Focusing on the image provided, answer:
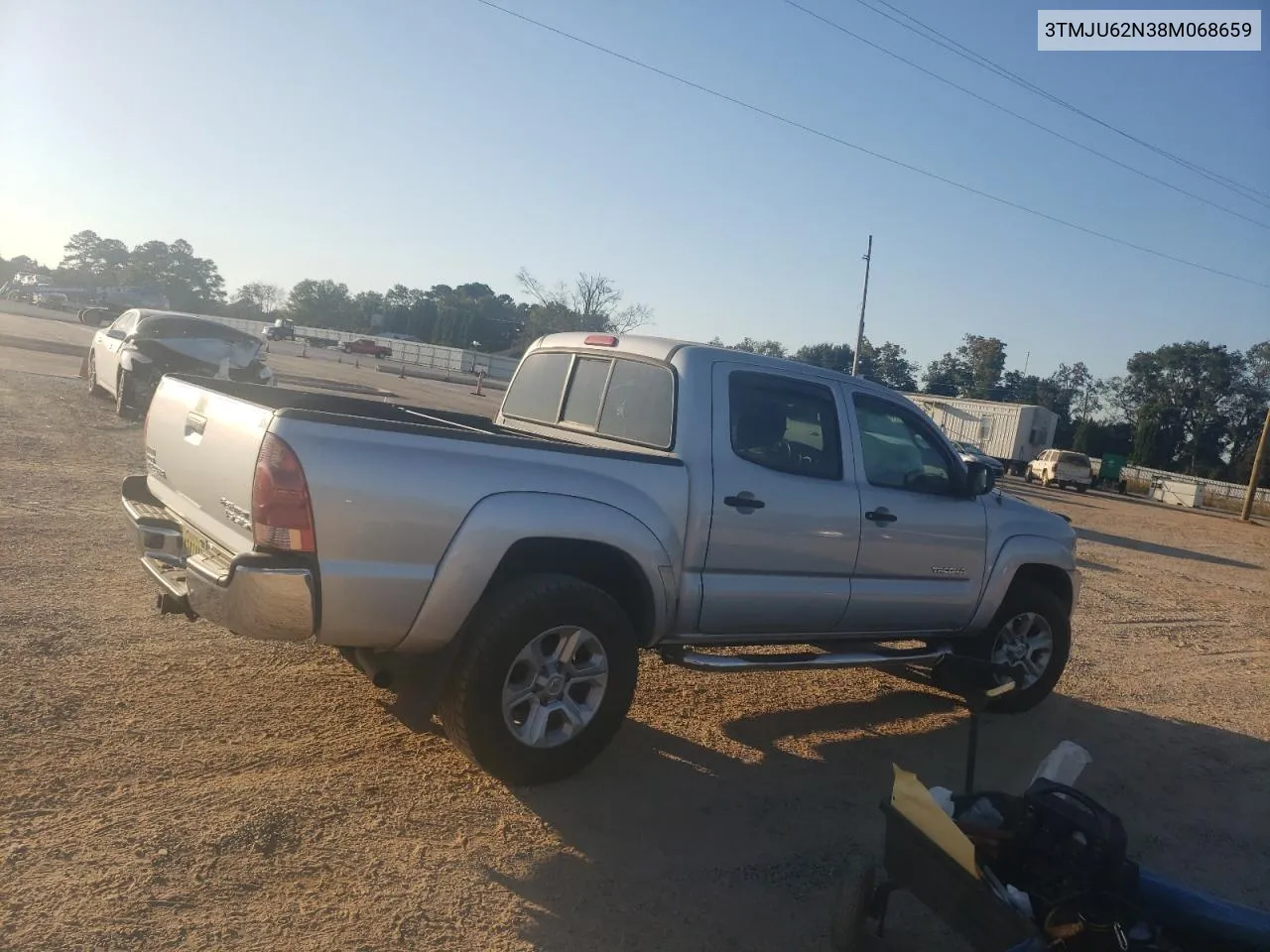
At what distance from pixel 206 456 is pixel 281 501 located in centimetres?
74

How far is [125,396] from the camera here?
14227 millimetres

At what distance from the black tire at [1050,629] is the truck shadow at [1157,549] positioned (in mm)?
11791

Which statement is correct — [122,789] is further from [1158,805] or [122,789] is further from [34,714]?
[1158,805]

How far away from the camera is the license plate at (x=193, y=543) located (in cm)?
398

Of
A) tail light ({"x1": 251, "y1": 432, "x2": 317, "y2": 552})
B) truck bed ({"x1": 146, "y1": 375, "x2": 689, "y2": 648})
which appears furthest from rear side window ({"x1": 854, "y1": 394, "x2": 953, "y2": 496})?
tail light ({"x1": 251, "y1": 432, "x2": 317, "y2": 552})

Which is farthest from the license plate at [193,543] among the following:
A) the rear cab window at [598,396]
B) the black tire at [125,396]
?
the black tire at [125,396]

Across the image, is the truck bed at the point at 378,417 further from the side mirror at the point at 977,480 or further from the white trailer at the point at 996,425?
the white trailer at the point at 996,425

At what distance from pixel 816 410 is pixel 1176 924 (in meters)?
3.08

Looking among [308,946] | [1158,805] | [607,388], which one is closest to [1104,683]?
[1158,805]

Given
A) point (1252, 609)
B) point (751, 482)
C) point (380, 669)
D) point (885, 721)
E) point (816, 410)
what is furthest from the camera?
point (1252, 609)

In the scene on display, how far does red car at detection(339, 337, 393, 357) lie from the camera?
70425 mm

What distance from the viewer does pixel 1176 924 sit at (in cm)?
275

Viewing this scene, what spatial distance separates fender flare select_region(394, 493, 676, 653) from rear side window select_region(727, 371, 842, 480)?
98cm

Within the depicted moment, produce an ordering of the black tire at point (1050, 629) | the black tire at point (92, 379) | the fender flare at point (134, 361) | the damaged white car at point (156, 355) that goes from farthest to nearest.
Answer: the black tire at point (92, 379)
the damaged white car at point (156, 355)
the fender flare at point (134, 361)
the black tire at point (1050, 629)
